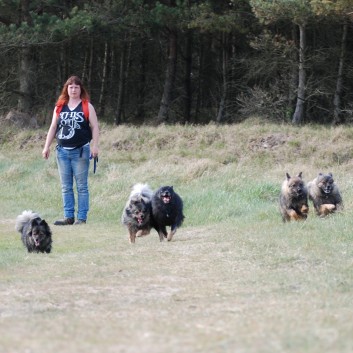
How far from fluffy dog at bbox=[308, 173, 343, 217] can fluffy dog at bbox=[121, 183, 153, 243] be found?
313 cm

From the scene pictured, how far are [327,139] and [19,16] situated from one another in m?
15.9

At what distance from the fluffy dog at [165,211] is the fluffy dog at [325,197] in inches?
106

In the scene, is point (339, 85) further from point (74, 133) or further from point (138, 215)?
point (138, 215)

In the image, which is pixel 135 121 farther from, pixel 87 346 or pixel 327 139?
pixel 87 346

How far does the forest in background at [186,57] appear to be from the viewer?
29.0 meters

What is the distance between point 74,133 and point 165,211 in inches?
93.4

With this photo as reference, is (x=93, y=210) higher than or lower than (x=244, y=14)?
lower

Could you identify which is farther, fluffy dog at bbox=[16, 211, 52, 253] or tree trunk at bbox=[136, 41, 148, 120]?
tree trunk at bbox=[136, 41, 148, 120]

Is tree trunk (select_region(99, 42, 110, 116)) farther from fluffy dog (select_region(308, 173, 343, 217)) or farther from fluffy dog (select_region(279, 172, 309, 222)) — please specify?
fluffy dog (select_region(279, 172, 309, 222))

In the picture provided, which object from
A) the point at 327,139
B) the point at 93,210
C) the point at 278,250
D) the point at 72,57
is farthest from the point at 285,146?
the point at 72,57

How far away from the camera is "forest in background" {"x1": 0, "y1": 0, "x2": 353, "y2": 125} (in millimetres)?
29047

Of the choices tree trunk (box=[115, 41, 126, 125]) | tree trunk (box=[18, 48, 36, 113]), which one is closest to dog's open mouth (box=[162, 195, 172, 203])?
tree trunk (box=[18, 48, 36, 113])

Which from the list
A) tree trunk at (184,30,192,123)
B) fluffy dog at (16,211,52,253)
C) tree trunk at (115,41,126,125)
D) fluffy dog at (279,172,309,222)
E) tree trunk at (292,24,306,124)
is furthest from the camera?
tree trunk at (115,41,126,125)

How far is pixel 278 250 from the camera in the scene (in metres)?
10.3
